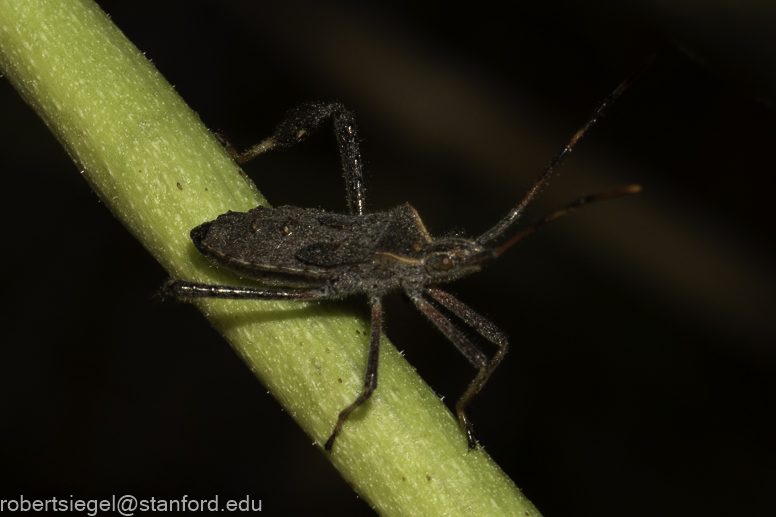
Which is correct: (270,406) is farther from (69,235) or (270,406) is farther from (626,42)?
(626,42)

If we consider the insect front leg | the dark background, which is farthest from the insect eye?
the dark background

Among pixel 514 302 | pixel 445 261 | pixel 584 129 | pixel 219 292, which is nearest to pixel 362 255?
pixel 445 261

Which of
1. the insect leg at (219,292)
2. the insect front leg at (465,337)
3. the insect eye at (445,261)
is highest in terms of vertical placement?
the insect eye at (445,261)

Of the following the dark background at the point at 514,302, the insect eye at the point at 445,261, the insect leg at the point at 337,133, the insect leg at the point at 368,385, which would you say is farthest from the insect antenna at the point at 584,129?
the dark background at the point at 514,302

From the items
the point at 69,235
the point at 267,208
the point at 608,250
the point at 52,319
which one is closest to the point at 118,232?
the point at 69,235

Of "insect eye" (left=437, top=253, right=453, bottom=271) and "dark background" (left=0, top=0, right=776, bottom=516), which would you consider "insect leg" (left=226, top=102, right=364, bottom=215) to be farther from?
"dark background" (left=0, top=0, right=776, bottom=516)

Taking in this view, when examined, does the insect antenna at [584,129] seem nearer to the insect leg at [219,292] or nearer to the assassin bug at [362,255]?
the assassin bug at [362,255]
